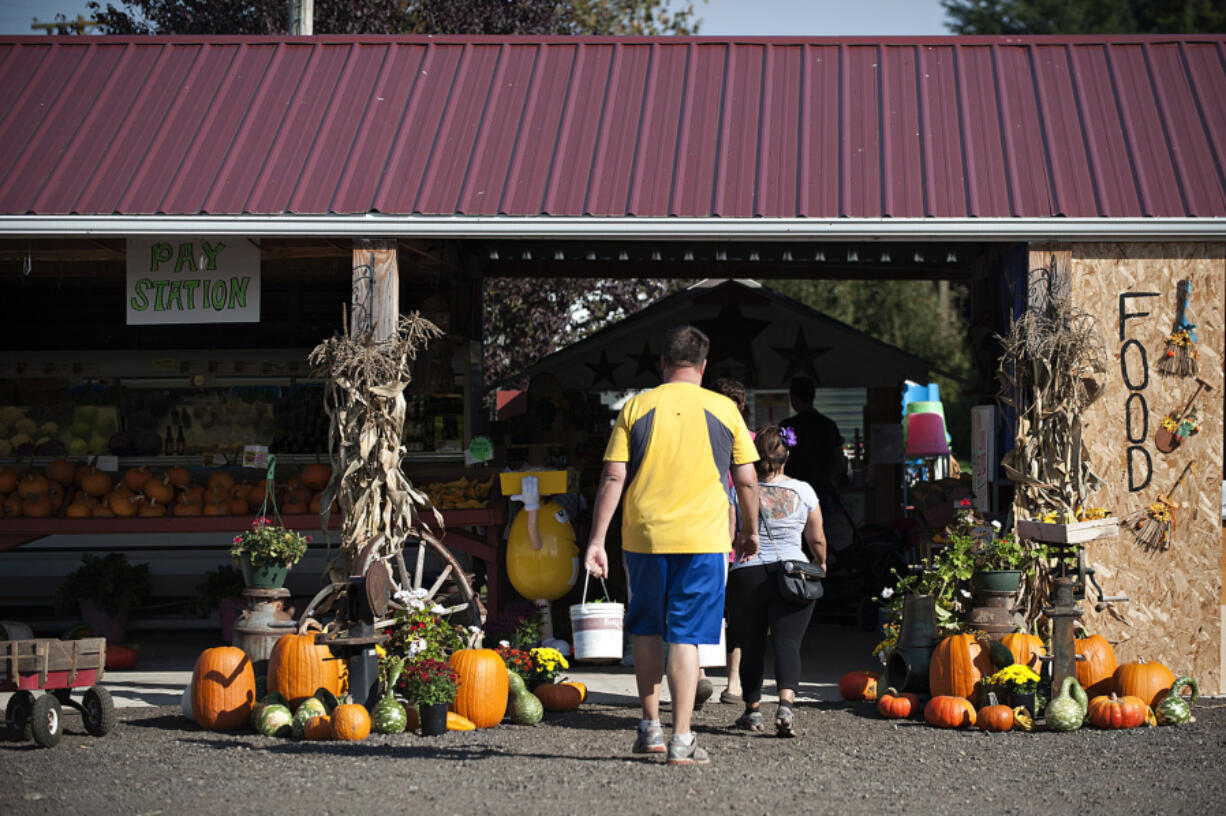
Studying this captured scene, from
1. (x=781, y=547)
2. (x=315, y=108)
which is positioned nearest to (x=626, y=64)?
(x=315, y=108)

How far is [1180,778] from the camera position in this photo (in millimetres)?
6008

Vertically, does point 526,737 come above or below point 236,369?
below

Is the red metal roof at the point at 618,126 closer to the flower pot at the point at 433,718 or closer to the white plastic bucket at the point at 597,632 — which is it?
the white plastic bucket at the point at 597,632

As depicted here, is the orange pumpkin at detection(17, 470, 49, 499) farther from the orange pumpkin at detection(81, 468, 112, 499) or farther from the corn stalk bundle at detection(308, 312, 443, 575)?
the corn stalk bundle at detection(308, 312, 443, 575)

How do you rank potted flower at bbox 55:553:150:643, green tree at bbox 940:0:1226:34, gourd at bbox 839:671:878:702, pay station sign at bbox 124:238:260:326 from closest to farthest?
gourd at bbox 839:671:878:702, pay station sign at bbox 124:238:260:326, potted flower at bbox 55:553:150:643, green tree at bbox 940:0:1226:34

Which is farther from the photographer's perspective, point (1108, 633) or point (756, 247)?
point (756, 247)

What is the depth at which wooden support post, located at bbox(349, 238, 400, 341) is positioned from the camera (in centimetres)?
805

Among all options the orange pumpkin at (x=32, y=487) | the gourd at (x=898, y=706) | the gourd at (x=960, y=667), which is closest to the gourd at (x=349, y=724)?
the gourd at (x=898, y=706)

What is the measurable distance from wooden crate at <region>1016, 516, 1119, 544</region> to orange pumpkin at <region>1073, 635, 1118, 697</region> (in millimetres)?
637

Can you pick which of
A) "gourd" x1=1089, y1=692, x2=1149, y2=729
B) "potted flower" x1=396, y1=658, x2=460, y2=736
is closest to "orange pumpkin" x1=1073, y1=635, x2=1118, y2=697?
"gourd" x1=1089, y1=692, x2=1149, y2=729

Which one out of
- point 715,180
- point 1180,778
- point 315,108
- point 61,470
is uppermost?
point 315,108

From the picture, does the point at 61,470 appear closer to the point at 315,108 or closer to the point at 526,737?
the point at 315,108

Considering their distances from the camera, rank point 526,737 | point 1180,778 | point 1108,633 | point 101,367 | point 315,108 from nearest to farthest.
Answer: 1. point 1180,778
2. point 526,737
3. point 1108,633
4. point 315,108
5. point 101,367

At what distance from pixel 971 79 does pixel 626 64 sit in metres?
2.41
